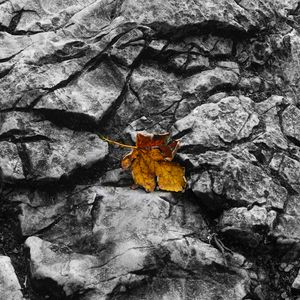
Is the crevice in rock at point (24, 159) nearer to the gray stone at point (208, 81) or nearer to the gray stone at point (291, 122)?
the gray stone at point (208, 81)

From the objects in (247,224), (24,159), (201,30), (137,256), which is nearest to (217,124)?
(247,224)

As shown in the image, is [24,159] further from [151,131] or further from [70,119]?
[151,131]

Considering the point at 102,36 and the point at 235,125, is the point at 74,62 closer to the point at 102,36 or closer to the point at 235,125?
the point at 102,36

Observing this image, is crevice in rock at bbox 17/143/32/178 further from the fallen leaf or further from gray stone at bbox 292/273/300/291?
gray stone at bbox 292/273/300/291

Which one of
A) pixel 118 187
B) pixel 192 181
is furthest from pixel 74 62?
pixel 192 181

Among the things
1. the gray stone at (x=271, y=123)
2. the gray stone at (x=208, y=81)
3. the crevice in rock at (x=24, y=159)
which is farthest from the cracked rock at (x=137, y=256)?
the gray stone at (x=208, y=81)

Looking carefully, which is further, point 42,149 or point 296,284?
point 42,149
